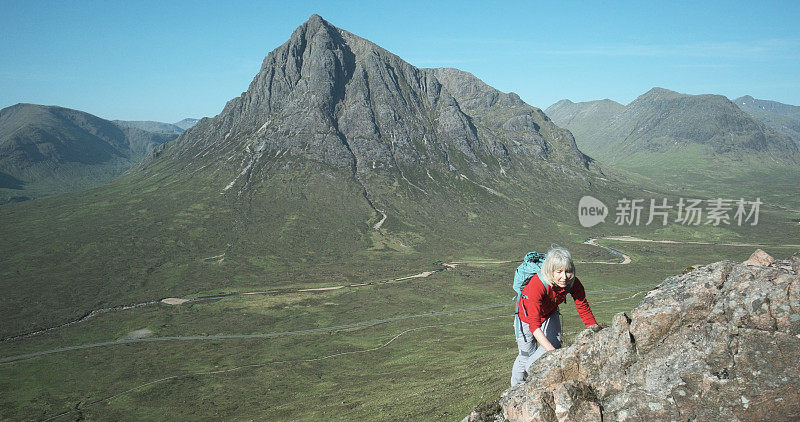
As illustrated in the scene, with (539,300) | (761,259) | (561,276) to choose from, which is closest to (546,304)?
(539,300)

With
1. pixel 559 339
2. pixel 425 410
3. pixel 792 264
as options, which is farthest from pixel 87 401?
pixel 792 264

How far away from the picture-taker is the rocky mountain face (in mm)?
13062

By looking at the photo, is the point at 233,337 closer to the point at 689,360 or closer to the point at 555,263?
the point at 555,263

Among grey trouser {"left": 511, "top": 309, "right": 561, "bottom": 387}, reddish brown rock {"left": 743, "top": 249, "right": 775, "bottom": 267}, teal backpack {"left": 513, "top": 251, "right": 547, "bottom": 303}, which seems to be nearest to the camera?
teal backpack {"left": 513, "top": 251, "right": 547, "bottom": 303}

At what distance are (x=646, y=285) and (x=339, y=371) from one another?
13447 centimetres

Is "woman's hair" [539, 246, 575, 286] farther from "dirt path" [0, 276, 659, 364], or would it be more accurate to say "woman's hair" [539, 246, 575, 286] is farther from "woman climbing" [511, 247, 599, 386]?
"dirt path" [0, 276, 659, 364]

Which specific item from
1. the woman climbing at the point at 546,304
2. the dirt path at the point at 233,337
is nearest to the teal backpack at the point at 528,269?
the woman climbing at the point at 546,304

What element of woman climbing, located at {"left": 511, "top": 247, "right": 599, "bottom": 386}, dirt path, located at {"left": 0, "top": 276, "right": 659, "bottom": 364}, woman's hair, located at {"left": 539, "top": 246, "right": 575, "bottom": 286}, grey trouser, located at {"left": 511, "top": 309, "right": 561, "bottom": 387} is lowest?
dirt path, located at {"left": 0, "top": 276, "right": 659, "bottom": 364}

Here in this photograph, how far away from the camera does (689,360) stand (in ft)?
47.2

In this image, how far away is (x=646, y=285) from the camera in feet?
591

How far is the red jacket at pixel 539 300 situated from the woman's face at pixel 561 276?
58cm

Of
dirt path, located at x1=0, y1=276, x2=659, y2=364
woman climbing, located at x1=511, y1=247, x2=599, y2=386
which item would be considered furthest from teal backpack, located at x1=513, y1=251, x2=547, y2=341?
dirt path, located at x1=0, y1=276, x2=659, y2=364

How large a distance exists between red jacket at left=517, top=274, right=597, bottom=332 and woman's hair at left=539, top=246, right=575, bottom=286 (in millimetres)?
354

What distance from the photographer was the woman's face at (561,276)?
1388 centimetres
